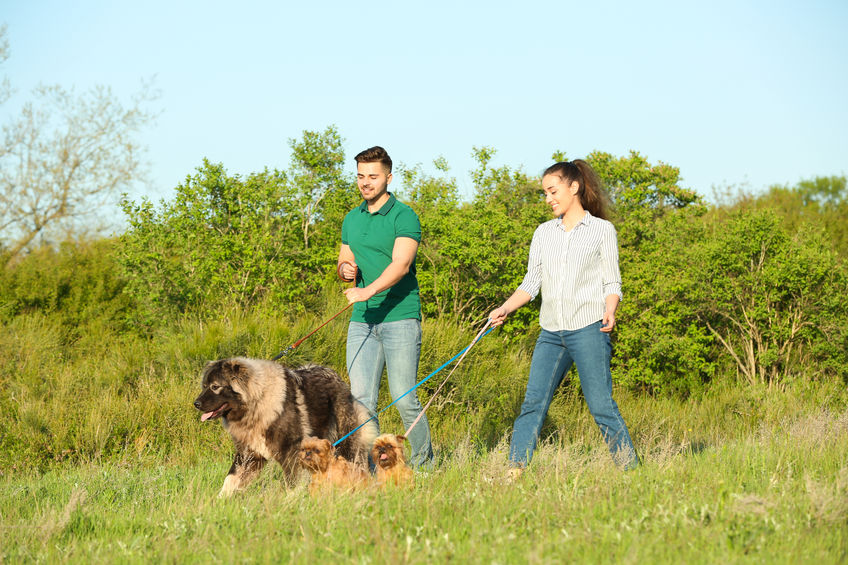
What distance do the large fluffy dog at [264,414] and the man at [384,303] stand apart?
35cm

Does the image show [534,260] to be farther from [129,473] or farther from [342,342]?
[342,342]

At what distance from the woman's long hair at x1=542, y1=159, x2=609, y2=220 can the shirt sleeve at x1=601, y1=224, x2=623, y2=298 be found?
10.6 inches

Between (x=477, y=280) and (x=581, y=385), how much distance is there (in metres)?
8.50

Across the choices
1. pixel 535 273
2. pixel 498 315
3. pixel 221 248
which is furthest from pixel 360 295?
pixel 221 248

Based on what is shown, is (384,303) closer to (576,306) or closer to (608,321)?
(576,306)

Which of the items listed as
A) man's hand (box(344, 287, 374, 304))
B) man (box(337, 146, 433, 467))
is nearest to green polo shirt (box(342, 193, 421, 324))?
man (box(337, 146, 433, 467))

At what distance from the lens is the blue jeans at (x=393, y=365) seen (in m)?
5.96

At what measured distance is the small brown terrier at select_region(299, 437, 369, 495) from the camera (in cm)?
525

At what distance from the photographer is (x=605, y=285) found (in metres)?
5.70

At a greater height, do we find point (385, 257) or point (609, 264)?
point (385, 257)

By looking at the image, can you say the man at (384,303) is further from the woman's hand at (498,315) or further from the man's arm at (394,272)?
the woman's hand at (498,315)

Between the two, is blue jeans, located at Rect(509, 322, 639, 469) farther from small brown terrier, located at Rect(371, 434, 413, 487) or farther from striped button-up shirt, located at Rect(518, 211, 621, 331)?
small brown terrier, located at Rect(371, 434, 413, 487)

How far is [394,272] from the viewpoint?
5.71 meters

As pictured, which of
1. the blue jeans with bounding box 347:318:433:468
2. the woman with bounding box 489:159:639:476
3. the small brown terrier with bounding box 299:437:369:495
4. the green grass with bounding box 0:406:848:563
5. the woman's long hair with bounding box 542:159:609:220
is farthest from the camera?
the blue jeans with bounding box 347:318:433:468
